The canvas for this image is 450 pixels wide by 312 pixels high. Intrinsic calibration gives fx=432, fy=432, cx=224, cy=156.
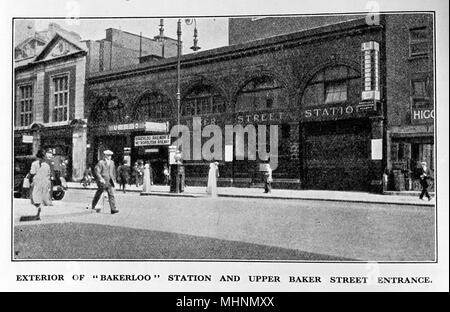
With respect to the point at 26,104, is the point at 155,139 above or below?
below

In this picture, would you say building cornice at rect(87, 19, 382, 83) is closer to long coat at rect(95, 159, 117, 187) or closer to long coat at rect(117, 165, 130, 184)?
long coat at rect(117, 165, 130, 184)

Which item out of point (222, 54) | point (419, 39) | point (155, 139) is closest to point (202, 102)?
point (222, 54)

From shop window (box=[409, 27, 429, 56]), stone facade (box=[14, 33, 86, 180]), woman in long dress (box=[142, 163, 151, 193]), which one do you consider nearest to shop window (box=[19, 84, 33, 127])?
stone facade (box=[14, 33, 86, 180])

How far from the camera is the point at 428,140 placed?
17.1 feet

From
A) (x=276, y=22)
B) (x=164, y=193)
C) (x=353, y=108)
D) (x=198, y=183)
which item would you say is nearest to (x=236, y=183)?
(x=198, y=183)

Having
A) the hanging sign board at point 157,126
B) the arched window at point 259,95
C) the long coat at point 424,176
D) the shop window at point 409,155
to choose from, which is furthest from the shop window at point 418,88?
the hanging sign board at point 157,126

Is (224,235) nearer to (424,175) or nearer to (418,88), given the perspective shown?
(424,175)

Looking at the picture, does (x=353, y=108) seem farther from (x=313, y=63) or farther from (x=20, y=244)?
(x=20, y=244)

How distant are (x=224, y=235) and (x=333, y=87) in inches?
206

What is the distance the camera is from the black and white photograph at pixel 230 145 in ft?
15.6

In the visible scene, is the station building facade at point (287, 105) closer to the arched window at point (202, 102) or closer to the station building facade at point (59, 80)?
the arched window at point (202, 102)

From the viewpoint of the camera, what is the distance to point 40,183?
Answer: 18.8 ft

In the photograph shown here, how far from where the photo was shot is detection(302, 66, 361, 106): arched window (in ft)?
28.3

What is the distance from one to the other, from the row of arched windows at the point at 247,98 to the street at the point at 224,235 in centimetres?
312
